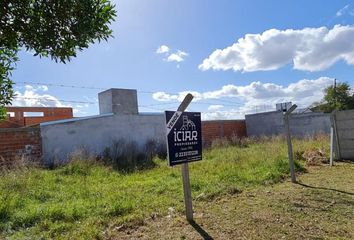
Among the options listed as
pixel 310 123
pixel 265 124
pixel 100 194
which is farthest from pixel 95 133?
pixel 310 123

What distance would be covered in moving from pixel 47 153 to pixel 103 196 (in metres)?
7.73

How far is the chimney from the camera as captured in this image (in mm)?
16969

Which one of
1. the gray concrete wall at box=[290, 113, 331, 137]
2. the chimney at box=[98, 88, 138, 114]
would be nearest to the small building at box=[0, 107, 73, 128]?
the chimney at box=[98, 88, 138, 114]

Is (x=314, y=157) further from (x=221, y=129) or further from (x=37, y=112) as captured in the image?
(x=37, y=112)

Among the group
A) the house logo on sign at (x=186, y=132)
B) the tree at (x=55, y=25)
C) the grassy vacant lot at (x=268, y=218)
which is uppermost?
the tree at (x=55, y=25)

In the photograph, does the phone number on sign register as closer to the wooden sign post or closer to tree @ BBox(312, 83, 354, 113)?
the wooden sign post

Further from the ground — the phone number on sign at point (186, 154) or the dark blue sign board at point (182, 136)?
the dark blue sign board at point (182, 136)

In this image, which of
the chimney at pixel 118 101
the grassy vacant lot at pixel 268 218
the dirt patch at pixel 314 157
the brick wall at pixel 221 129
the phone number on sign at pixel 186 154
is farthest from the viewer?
the brick wall at pixel 221 129

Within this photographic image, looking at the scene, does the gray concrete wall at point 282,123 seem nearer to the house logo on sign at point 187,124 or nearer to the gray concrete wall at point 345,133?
the gray concrete wall at point 345,133

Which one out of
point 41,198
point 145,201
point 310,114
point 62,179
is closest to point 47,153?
point 62,179

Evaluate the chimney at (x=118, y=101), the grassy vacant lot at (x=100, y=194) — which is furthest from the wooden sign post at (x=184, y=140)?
the chimney at (x=118, y=101)

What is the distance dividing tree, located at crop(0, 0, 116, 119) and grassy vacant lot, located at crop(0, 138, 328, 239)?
2834mm

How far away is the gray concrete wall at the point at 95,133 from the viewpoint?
1420cm

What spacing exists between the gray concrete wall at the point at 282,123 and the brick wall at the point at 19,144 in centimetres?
1876
